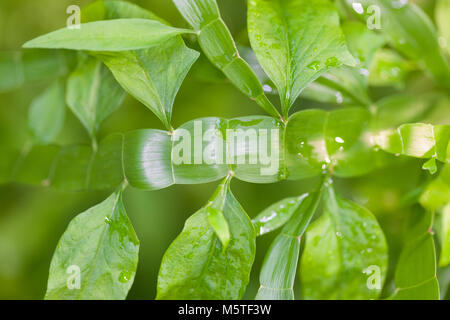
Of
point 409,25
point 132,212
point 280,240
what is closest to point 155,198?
point 132,212

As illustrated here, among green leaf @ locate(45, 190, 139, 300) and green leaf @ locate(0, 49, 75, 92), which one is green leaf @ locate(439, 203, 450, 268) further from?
green leaf @ locate(0, 49, 75, 92)

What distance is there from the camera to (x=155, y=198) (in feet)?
2.06

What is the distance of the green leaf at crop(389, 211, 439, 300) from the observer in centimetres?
36

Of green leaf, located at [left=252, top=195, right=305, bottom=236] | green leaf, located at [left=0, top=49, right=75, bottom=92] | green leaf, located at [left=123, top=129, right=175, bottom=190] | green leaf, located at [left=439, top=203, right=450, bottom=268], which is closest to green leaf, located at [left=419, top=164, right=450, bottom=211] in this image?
green leaf, located at [left=439, top=203, right=450, bottom=268]

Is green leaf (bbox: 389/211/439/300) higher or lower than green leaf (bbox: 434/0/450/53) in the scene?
lower

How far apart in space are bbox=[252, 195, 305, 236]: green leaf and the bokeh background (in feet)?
0.71

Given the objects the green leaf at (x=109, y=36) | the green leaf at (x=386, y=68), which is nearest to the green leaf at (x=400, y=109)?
the green leaf at (x=386, y=68)

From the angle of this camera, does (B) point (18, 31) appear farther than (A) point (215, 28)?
Yes

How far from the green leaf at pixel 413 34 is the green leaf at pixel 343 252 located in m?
0.20

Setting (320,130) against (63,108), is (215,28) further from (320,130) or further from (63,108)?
(63,108)

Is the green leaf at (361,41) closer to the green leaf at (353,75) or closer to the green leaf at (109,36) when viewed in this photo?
the green leaf at (353,75)

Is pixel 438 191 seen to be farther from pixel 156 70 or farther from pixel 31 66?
pixel 31 66

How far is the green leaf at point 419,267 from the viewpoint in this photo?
36 centimetres

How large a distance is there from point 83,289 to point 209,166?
0.15 metres
